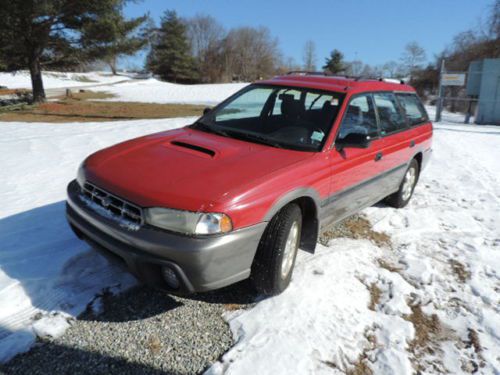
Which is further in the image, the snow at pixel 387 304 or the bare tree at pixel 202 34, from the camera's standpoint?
the bare tree at pixel 202 34

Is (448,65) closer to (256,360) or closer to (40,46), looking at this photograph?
(40,46)

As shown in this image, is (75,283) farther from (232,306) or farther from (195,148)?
(195,148)

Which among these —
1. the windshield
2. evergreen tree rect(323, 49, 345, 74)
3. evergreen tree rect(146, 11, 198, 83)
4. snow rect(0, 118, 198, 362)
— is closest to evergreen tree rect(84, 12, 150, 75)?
snow rect(0, 118, 198, 362)

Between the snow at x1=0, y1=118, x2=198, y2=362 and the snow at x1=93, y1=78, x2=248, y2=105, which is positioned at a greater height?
the snow at x1=93, y1=78, x2=248, y2=105

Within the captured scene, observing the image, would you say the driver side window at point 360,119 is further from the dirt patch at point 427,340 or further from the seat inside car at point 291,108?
the dirt patch at point 427,340

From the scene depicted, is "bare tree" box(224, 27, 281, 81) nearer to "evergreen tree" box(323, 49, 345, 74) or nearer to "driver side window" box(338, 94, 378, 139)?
"evergreen tree" box(323, 49, 345, 74)

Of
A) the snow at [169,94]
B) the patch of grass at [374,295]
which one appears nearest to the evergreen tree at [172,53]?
the snow at [169,94]

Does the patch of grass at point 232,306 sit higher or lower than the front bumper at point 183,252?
lower

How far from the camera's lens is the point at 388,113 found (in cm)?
452

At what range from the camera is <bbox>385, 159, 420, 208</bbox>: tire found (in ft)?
16.9

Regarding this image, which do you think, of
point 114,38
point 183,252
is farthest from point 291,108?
point 114,38

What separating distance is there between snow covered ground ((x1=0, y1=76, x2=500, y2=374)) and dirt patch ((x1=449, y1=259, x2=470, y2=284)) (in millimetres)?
11

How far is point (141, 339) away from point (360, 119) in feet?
9.37

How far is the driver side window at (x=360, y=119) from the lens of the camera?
3.59m
